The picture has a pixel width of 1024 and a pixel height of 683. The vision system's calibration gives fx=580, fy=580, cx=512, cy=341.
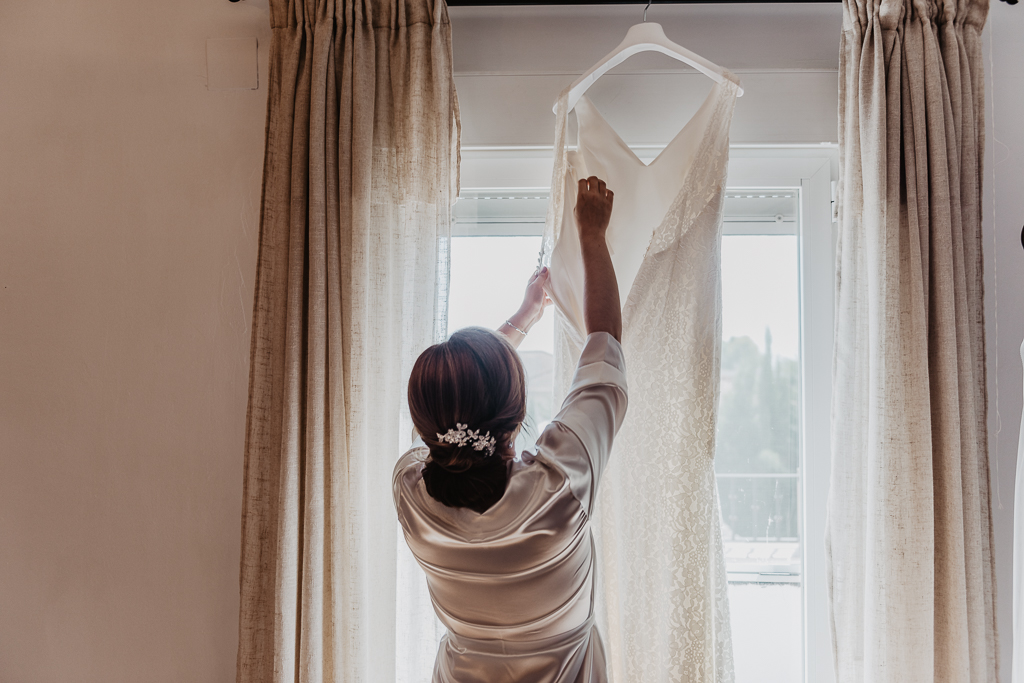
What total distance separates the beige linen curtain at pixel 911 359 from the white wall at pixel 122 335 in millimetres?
1286

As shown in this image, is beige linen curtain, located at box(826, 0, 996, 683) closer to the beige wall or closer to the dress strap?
the beige wall

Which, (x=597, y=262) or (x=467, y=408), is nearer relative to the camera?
(x=467, y=408)

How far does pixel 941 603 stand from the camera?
111cm

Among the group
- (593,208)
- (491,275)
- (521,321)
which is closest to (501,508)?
(521,321)

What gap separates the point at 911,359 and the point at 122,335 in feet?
5.52

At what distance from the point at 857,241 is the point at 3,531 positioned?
6.50ft

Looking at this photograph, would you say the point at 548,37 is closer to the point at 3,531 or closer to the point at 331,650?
the point at 331,650

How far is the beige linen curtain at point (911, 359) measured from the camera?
1087mm

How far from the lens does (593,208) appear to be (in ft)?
3.50

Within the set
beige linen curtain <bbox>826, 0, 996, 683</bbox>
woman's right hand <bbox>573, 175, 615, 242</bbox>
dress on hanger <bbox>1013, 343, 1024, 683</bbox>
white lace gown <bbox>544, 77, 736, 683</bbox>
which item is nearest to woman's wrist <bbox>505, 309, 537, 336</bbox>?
white lace gown <bbox>544, 77, 736, 683</bbox>

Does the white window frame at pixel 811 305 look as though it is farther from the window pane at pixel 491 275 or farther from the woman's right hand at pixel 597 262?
the woman's right hand at pixel 597 262

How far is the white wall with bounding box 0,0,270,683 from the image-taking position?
1315 millimetres

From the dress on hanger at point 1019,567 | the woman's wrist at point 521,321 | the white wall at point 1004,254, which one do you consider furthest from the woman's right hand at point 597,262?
the white wall at point 1004,254

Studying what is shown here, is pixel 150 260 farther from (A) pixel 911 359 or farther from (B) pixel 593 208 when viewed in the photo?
(A) pixel 911 359
